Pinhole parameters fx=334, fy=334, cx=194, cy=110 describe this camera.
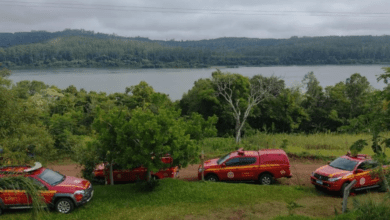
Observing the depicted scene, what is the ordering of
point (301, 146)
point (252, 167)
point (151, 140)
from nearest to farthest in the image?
point (151, 140)
point (252, 167)
point (301, 146)

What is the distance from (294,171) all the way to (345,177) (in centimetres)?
447

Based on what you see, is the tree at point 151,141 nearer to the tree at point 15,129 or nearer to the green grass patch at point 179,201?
the green grass patch at point 179,201

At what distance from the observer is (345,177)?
13.7 m

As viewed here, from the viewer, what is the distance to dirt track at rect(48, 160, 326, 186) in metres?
16.3

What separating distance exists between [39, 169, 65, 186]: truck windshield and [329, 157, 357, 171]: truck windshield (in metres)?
11.4

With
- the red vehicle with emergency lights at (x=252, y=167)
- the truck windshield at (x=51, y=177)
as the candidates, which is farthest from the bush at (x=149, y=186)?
the truck windshield at (x=51, y=177)

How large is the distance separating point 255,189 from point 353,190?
A: 4123mm

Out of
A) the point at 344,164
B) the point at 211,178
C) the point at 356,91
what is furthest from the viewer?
the point at 356,91

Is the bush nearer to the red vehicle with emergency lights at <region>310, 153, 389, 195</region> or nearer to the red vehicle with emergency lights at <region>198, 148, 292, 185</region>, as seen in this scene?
the red vehicle with emergency lights at <region>198, 148, 292, 185</region>

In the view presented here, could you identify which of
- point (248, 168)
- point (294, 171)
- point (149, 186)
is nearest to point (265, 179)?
point (248, 168)

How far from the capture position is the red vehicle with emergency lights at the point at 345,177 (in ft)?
44.8

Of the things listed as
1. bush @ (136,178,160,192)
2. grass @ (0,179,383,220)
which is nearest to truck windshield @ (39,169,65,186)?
grass @ (0,179,383,220)

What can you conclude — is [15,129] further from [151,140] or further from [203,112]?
[203,112]

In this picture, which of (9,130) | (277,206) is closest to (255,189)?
(277,206)
